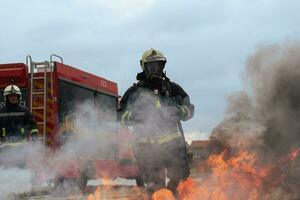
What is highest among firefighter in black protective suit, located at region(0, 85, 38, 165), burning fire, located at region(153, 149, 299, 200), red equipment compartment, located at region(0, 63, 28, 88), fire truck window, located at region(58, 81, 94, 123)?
red equipment compartment, located at region(0, 63, 28, 88)

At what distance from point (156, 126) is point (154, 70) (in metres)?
0.65

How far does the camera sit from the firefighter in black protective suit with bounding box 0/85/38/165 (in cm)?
920

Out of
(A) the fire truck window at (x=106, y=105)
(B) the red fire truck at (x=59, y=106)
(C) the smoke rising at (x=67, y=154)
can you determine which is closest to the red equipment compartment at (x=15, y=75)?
(B) the red fire truck at (x=59, y=106)

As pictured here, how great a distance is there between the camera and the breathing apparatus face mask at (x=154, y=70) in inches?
261

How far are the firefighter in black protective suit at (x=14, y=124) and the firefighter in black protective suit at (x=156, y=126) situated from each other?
10.4 feet

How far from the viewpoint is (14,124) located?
924cm

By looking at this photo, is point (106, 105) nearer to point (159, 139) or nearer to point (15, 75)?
point (15, 75)

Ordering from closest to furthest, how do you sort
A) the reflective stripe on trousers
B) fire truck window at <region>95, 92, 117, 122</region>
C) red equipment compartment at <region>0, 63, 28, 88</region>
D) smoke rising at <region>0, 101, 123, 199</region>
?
the reflective stripe on trousers → smoke rising at <region>0, 101, 123, 199</region> → red equipment compartment at <region>0, 63, 28, 88</region> → fire truck window at <region>95, 92, 117, 122</region>

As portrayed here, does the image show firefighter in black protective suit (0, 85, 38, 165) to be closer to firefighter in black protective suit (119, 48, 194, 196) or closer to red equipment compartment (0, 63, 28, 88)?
red equipment compartment (0, 63, 28, 88)

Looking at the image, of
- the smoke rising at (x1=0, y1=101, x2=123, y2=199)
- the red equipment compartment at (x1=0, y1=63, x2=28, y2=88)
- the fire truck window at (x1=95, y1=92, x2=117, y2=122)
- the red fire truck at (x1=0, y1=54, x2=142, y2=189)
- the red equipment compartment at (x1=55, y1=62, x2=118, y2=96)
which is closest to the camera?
the smoke rising at (x1=0, y1=101, x2=123, y2=199)

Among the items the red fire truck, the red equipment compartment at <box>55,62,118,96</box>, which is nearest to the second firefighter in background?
the red fire truck

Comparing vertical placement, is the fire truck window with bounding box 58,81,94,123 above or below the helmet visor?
above

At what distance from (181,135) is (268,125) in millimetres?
1153

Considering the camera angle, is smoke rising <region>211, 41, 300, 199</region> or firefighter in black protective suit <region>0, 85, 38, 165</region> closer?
smoke rising <region>211, 41, 300, 199</region>
